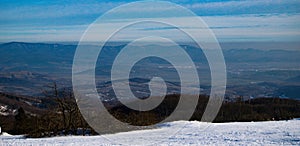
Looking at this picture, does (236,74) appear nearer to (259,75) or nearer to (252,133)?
(259,75)

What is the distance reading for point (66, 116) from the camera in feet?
104

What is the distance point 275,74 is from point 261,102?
409ft

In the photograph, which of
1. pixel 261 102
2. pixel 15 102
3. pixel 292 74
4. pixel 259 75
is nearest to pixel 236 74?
pixel 259 75

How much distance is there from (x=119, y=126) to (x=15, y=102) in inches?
4010

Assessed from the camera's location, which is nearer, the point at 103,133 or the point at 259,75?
the point at 103,133

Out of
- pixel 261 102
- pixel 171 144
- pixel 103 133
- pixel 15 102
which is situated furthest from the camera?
pixel 15 102

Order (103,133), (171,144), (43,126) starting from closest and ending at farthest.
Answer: (171,144) → (103,133) → (43,126)

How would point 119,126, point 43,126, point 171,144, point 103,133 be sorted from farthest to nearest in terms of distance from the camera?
point 43,126
point 119,126
point 103,133
point 171,144

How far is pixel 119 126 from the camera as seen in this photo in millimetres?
28203

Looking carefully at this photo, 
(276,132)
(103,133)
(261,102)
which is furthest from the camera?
(261,102)

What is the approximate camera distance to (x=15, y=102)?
123 meters

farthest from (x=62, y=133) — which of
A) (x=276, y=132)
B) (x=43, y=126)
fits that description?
(x=276, y=132)

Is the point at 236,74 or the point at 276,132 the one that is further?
the point at 236,74

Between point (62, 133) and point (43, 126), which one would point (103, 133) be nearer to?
point (62, 133)
